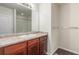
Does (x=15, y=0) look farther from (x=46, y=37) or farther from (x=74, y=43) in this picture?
(x=74, y=43)

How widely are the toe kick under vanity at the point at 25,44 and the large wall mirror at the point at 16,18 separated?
0.32 feet

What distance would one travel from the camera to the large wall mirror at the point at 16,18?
1435mm

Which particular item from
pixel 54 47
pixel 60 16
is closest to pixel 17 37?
pixel 54 47

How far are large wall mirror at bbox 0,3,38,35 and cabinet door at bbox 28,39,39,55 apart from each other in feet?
0.56

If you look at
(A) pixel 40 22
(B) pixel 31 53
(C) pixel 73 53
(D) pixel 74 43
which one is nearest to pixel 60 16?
(A) pixel 40 22

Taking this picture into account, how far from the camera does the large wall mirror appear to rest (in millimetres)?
1435

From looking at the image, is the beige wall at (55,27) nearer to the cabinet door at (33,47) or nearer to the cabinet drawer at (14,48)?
the cabinet door at (33,47)

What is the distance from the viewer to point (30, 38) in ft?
4.82

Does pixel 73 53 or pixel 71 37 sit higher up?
pixel 71 37

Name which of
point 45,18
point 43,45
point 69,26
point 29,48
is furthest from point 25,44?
point 69,26

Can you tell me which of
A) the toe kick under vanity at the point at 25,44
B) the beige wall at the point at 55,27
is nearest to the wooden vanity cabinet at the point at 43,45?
the toe kick under vanity at the point at 25,44

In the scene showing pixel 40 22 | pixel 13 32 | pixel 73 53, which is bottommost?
pixel 73 53

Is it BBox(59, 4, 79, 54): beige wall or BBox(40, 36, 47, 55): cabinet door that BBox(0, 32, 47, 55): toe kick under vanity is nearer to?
BBox(40, 36, 47, 55): cabinet door

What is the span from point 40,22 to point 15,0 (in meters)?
0.43
